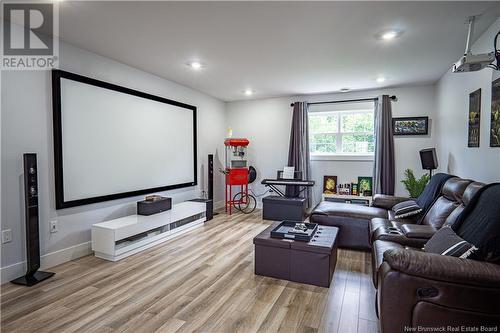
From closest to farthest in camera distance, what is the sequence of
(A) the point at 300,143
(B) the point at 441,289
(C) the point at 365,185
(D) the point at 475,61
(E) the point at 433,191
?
(B) the point at 441,289 < (D) the point at 475,61 < (E) the point at 433,191 < (C) the point at 365,185 < (A) the point at 300,143

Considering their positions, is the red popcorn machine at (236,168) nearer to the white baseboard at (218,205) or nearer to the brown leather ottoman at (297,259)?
the white baseboard at (218,205)

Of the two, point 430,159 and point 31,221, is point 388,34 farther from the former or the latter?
point 31,221

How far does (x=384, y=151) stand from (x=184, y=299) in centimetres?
427

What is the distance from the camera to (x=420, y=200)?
3.39m

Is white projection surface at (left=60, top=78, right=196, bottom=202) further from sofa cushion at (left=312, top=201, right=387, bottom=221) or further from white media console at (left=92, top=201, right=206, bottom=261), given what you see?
sofa cushion at (left=312, top=201, right=387, bottom=221)

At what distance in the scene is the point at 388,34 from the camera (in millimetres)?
2668

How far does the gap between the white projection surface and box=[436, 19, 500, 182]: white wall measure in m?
4.14

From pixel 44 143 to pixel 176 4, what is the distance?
2.03 meters

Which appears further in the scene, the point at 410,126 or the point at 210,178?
the point at 210,178

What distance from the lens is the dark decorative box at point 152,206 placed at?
3.56 m

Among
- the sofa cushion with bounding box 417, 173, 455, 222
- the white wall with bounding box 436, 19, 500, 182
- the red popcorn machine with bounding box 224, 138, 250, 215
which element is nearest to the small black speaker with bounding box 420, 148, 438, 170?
the white wall with bounding box 436, 19, 500, 182

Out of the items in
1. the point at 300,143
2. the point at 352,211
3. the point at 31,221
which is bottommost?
the point at 352,211

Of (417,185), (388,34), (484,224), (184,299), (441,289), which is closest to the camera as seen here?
(441,289)

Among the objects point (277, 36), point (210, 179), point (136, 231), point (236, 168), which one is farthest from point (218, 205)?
point (277, 36)
